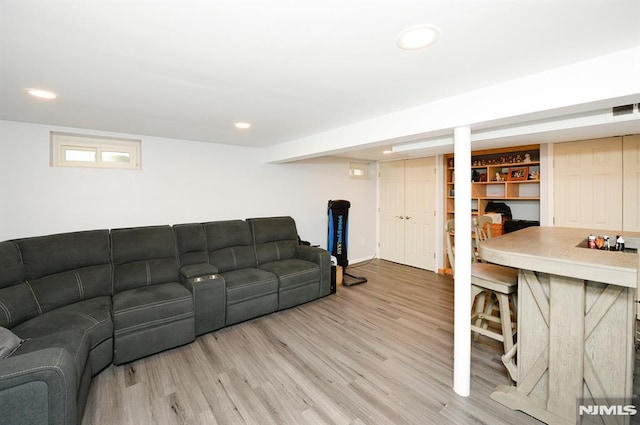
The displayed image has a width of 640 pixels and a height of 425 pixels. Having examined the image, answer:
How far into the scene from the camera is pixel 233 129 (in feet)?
9.95

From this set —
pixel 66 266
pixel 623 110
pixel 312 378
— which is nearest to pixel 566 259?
pixel 623 110

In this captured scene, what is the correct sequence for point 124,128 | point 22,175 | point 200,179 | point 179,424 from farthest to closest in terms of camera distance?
point 200,179 → point 124,128 → point 22,175 → point 179,424

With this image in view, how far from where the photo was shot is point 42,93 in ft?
6.33

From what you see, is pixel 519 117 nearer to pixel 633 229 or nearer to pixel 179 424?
pixel 633 229

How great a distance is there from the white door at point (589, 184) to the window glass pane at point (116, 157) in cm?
549

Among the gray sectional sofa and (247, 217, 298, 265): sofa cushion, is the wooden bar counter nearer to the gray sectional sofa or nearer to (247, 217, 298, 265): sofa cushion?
the gray sectional sofa

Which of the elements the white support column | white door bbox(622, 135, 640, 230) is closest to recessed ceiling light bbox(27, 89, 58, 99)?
the white support column

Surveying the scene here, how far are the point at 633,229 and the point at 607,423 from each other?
8.45ft

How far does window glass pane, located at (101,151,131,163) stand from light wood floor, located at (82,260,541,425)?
7.49 feet

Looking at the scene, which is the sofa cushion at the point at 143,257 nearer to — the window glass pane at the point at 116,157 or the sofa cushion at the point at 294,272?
the window glass pane at the point at 116,157

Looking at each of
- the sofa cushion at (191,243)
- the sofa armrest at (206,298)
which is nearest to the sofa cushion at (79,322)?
the sofa armrest at (206,298)

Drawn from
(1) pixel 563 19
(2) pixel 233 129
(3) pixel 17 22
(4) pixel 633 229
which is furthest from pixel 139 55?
(4) pixel 633 229

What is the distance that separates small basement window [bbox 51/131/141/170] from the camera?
2.91m

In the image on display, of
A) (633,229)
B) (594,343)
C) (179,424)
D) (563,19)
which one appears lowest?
Result: (179,424)
